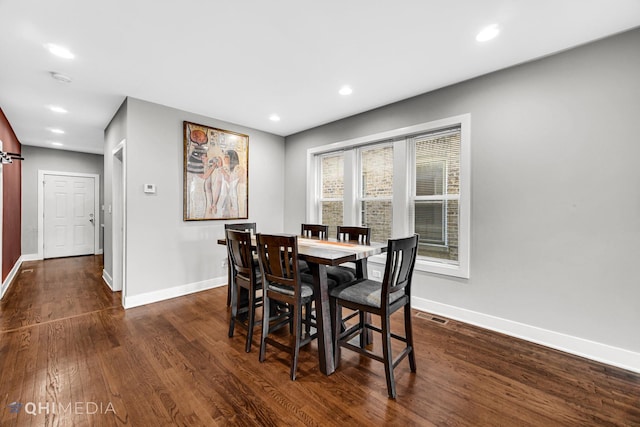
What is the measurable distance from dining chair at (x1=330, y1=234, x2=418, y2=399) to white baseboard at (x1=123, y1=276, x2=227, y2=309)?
2.65m

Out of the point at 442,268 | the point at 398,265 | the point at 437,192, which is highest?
the point at 437,192

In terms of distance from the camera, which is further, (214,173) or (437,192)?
(214,173)

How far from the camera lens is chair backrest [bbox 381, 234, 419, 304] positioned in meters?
1.74

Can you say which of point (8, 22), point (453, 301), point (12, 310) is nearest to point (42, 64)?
point (8, 22)

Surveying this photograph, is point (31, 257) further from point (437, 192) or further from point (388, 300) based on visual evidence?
point (437, 192)

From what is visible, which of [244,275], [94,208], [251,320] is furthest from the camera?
[94,208]

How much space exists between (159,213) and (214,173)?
0.95 metres

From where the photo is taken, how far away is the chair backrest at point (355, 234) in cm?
284

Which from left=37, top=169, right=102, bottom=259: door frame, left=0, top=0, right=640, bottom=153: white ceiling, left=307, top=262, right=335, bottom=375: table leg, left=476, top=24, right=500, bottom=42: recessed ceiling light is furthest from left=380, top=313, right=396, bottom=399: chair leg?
left=37, top=169, right=102, bottom=259: door frame

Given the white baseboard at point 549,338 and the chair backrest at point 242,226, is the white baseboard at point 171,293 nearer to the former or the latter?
the chair backrest at point 242,226

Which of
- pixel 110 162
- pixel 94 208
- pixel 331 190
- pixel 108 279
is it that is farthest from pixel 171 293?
pixel 94 208

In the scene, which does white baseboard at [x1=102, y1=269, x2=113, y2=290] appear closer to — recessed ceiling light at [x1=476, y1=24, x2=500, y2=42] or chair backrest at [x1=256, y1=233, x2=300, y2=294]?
chair backrest at [x1=256, y1=233, x2=300, y2=294]

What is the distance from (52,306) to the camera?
336cm

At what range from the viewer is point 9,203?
440 cm
